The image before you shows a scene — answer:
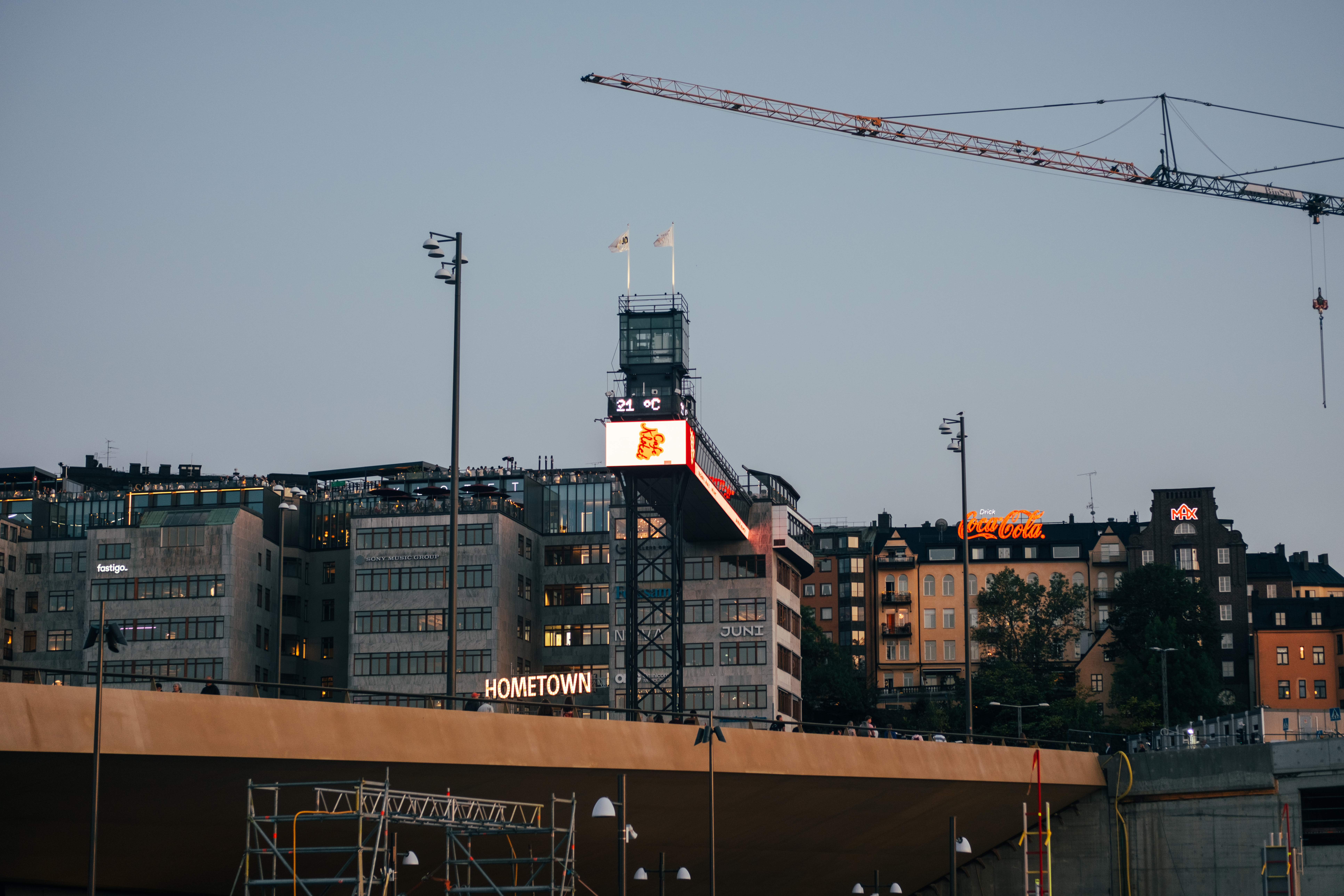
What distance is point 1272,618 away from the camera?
172 m

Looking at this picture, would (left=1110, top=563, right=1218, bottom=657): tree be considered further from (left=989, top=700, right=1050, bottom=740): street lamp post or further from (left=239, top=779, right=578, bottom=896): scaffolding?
(left=239, top=779, right=578, bottom=896): scaffolding

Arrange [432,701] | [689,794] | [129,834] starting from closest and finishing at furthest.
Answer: [129,834] < [689,794] < [432,701]

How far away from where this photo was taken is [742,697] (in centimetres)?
11531

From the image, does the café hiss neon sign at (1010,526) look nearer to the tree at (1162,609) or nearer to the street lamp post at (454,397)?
the tree at (1162,609)

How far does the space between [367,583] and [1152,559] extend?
308 feet

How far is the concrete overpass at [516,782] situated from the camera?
1583 inches

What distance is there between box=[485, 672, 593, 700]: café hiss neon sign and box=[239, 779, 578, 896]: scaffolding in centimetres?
3913

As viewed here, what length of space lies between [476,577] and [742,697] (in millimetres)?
23676

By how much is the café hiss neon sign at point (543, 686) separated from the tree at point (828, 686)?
62923 mm

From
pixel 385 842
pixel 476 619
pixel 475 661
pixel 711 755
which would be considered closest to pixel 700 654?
pixel 475 661

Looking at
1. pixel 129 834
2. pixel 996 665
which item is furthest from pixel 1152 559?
pixel 129 834

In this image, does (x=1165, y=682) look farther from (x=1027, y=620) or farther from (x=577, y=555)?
(x=577, y=555)

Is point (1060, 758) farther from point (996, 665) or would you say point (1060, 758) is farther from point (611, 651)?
point (996, 665)

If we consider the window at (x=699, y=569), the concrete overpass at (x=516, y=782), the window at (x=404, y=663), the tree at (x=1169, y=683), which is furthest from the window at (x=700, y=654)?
the tree at (x=1169, y=683)
